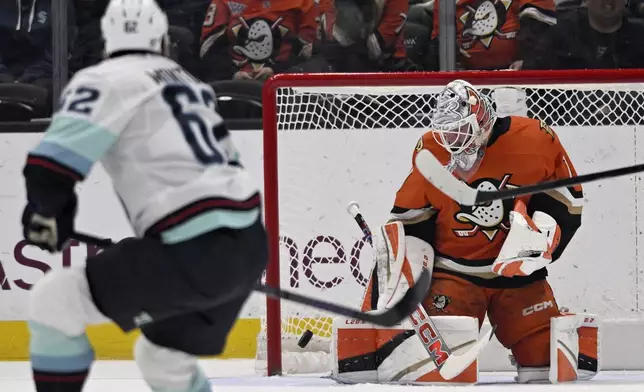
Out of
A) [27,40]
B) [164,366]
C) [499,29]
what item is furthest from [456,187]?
[27,40]

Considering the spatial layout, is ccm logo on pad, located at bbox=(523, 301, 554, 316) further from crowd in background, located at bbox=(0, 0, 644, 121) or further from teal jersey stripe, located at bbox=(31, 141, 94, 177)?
teal jersey stripe, located at bbox=(31, 141, 94, 177)

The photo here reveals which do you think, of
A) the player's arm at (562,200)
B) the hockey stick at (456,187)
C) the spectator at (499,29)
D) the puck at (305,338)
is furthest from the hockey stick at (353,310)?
the spectator at (499,29)

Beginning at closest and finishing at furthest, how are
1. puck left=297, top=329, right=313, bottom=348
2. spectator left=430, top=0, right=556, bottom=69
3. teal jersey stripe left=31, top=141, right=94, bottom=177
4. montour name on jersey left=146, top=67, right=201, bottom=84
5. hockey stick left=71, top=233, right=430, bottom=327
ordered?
teal jersey stripe left=31, top=141, right=94, bottom=177, montour name on jersey left=146, top=67, right=201, bottom=84, hockey stick left=71, top=233, right=430, bottom=327, puck left=297, top=329, right=313, bottom=348, spectator left=430, top=0, right=556, bottom=69

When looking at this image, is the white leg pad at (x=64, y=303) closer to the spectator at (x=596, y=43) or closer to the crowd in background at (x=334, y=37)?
the crowd in background at (x=334, y=37)

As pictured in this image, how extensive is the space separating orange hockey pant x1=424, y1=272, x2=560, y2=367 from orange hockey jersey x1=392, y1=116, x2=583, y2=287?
3cm

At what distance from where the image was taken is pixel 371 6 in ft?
15.6

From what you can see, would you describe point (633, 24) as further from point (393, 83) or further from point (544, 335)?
point (544, 335)

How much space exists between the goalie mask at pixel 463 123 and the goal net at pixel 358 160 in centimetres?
38

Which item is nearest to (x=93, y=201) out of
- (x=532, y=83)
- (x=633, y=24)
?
(x=532, y=83)

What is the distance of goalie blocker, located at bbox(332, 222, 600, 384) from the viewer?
3.60m

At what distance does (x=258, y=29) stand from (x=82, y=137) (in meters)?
2.69

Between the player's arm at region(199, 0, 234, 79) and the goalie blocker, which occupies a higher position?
the player's arm at region(199, 0, 234, 79)

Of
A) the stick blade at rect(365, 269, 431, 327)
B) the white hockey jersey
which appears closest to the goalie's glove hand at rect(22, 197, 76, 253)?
the white hockey jersey

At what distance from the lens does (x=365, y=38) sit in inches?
187
